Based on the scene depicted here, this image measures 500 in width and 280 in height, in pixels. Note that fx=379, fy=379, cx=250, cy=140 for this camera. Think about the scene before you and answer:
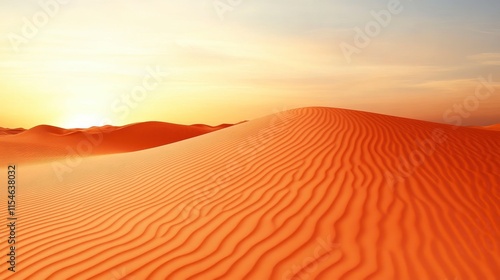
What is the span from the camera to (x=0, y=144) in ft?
70.3

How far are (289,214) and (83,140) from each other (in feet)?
90.0

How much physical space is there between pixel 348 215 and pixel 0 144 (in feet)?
73.4

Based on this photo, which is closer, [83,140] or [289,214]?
[289,214]

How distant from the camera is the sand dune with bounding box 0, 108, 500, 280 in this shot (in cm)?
436

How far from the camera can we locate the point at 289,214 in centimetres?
545

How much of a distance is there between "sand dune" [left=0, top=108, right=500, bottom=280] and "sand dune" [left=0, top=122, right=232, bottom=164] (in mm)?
12703

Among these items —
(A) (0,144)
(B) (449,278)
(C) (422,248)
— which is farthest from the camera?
(A) (0,144)

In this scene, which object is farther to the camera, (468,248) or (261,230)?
(261,230)

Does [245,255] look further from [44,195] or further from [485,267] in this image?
[44,195]

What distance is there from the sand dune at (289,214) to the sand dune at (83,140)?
1270 centimetres

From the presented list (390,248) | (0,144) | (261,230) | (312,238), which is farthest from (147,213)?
(0,144)

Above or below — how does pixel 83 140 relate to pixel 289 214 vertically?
above

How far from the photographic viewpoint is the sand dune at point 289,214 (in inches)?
171

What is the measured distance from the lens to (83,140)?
29328 millimetres
